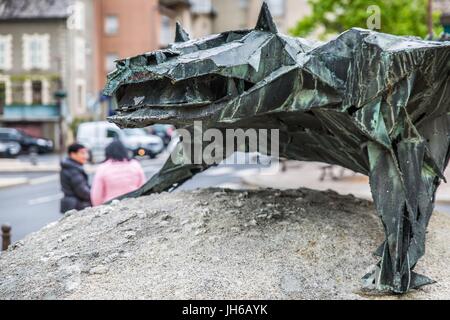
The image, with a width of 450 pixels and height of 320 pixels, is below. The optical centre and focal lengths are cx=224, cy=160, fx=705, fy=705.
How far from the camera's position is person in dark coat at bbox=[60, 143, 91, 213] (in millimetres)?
8078

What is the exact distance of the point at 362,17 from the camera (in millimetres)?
20719

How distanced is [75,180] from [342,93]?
4001 mm

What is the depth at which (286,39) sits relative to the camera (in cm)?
533

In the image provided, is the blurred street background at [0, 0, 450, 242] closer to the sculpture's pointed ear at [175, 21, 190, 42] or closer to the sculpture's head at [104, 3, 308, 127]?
the sculpture's pointed ear at [175, 21, 190, 42]

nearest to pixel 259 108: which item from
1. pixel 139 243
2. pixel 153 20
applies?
pixel 139 243

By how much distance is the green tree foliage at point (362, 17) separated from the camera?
20.9m

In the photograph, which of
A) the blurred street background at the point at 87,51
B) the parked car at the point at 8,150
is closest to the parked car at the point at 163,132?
the blurred street background at the point at 87,51

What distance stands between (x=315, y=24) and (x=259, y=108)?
1830cm

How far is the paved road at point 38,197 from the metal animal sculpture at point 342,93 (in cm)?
622

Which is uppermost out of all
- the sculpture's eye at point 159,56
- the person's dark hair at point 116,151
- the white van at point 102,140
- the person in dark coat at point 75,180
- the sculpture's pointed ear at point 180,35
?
the sculpture's pointed ear at point 180,35

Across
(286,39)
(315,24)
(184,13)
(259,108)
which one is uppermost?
(184,13)

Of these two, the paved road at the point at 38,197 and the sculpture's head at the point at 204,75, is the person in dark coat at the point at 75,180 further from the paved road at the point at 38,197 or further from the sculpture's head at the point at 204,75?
the paved road at the point at 38,197

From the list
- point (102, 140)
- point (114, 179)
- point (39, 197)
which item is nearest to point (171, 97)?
point (114, 179)

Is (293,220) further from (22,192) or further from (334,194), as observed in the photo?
(22,192)
